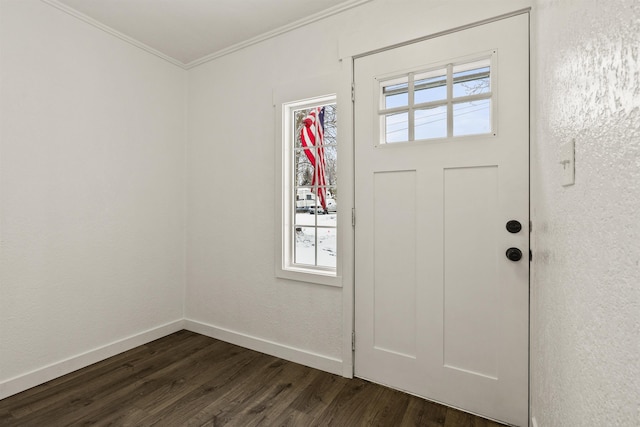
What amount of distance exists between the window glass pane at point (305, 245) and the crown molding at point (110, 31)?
1958 millimetres

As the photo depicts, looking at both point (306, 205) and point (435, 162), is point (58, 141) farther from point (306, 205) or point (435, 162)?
point (435, 162)

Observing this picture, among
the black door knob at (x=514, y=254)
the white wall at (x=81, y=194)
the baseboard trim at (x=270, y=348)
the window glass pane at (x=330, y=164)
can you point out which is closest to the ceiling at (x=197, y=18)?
the white wall at (x=81, y=194)

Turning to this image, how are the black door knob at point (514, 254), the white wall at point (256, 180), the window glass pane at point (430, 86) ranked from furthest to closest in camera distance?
the white wall at point (256, 180), the window glass pane at point (430, 86), the black door knob at point (514, 254)

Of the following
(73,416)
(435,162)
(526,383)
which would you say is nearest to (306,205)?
(435,162)

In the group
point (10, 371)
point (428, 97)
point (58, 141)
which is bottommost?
point (10, 371)

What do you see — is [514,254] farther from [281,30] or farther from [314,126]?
[281,30]


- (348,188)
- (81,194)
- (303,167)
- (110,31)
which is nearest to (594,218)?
(348,188)

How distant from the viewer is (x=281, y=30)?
2383 millimetres

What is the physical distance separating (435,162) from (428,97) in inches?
15.5

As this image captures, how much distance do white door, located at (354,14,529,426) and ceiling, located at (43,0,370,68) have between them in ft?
2.04

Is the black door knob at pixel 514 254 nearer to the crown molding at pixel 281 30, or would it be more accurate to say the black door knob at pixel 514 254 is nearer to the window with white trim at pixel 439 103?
the window with white trim at pixel 439 103

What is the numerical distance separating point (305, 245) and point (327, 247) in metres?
0.20

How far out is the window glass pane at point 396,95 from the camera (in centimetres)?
192

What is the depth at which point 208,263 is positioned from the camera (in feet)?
9.30
